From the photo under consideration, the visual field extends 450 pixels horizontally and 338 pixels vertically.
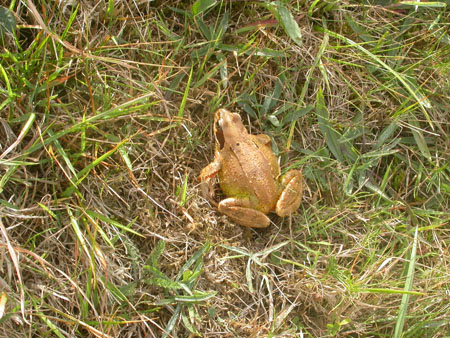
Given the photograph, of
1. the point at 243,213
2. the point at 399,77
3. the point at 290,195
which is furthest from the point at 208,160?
the point at 399,77

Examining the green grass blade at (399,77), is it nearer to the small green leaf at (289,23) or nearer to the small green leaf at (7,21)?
the small green leaf at (289,23)

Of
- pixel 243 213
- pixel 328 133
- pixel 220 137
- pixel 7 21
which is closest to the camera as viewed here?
pixel 7 21

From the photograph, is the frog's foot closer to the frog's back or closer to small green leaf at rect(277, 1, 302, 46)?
the frog's back

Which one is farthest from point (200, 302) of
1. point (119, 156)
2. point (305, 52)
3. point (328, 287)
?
point (305, 52)

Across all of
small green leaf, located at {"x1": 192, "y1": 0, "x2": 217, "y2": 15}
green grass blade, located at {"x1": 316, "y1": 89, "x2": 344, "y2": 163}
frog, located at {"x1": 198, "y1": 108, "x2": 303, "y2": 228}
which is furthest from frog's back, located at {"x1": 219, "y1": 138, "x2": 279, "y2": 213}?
small green leaf, located at {"x1": 192, "y1": 0, "x2": 217, "y2": 15}

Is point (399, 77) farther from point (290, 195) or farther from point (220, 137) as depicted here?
point (220, 137)

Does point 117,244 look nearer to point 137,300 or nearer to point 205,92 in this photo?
point 137,300
